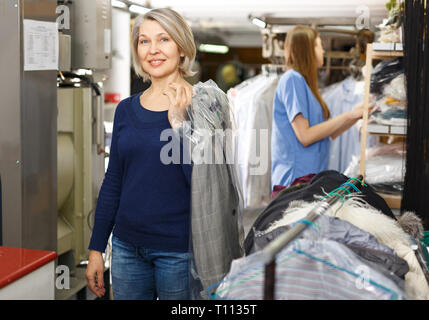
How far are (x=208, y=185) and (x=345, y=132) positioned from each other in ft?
12.3

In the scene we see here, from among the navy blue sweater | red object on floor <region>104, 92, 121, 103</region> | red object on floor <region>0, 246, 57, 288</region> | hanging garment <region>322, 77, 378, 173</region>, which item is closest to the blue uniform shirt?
the navy blue sweater

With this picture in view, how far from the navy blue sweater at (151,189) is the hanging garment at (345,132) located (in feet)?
11.8

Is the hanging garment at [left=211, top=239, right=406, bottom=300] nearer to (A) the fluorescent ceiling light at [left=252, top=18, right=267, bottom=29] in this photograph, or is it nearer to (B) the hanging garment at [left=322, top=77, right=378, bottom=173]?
(A) the fluorescent ceiling light at [left=252, top=18, right=267, bottom=29]

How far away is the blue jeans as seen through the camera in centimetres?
176

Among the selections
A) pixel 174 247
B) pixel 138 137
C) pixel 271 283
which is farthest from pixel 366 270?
pixel 138 137

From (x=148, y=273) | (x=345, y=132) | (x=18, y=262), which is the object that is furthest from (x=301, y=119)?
(x=345, y=132)

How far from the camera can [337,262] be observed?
124 cm

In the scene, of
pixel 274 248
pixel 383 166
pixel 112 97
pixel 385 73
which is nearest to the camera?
pixel 274 248

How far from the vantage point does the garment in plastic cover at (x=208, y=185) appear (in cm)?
167

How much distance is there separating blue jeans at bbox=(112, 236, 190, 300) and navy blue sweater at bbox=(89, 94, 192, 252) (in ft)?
0.10

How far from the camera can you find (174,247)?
1759 millimetres

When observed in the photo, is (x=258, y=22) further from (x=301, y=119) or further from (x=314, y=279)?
(x=314, y=279)
